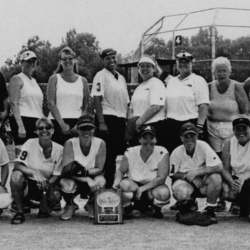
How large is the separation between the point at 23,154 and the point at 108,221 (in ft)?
3.93

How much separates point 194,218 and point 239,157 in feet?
2.90

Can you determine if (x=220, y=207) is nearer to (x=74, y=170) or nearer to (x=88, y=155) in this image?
(x=88, y=155)

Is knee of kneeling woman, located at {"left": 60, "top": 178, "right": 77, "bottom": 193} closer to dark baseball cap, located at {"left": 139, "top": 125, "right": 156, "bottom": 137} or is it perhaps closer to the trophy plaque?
the trophy plaque

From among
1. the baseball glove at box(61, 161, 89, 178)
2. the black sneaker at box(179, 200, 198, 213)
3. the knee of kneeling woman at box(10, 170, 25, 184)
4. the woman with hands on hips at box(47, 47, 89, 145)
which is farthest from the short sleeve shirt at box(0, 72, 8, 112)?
the black sneaker at box(179, 200, 198, 213)

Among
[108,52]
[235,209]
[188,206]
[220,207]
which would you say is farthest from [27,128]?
[235,209]

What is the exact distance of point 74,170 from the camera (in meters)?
5.40

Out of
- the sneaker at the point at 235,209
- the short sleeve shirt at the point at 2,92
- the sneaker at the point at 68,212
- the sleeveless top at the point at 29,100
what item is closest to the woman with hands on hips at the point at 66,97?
the sleeveless top at the point at 29,100

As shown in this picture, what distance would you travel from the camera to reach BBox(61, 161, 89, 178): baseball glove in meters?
5.40

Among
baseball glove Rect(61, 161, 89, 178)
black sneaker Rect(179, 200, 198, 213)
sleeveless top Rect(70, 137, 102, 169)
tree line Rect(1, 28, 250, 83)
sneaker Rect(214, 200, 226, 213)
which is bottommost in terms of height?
sneaker Rect(214, 200, 226, 213)

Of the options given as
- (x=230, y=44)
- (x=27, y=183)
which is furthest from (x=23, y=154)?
(x=230, y=44)

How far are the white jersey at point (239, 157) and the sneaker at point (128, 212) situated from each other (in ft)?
3.93

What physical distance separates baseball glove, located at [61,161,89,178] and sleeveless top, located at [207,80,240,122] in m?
1.73

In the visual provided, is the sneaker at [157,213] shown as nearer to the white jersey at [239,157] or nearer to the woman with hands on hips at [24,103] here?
the white jersey at [239,157]

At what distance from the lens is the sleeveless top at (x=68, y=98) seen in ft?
19.5
